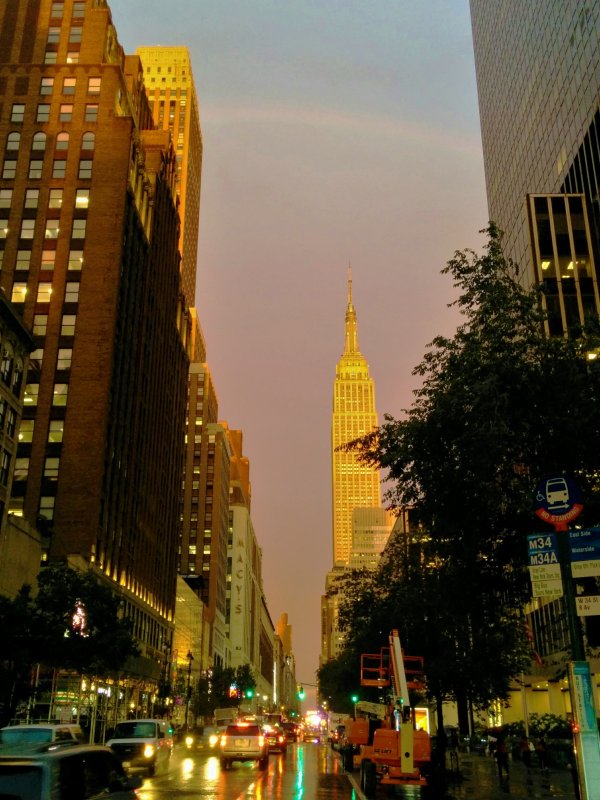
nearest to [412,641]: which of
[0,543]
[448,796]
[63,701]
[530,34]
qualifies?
[448,796]

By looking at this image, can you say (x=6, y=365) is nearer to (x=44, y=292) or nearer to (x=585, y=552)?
(x=44, y=292)

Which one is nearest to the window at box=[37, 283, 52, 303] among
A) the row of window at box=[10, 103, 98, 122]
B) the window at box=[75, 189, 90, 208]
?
the window at box=[75, 189, 90, 208]

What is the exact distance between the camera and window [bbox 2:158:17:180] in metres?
80.9

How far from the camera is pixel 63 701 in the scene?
5900 centimetres

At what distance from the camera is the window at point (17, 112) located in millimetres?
83500

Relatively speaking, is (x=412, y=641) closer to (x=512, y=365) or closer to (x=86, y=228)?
(x=512, y=365)

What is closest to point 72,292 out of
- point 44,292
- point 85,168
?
point 44,292

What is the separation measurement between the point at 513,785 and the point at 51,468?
5133cm

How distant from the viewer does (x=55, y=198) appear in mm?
80312

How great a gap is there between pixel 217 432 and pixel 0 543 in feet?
365

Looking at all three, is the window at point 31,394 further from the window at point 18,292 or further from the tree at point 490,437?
the tree at point 490,437

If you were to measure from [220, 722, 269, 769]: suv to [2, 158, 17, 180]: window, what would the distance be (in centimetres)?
6580

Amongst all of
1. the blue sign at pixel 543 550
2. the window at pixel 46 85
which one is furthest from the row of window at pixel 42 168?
the blue sign at pixel 543 550

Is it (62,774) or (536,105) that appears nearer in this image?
(62,774)
